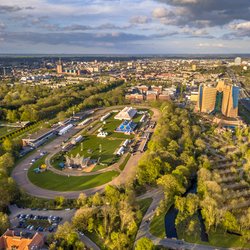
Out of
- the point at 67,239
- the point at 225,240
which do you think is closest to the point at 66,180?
the point at 67,239

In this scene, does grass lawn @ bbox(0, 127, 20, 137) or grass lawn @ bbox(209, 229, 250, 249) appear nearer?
grass lawn @ bbox(209, 229, 250, 249)

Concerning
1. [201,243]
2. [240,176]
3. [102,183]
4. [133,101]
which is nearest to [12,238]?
[102,183]

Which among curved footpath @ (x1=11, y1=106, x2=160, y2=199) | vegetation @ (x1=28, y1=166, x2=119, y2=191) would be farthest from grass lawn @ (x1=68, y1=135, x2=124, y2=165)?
vegetation @ (x1=28, y1=166, x2=119, y2=191)

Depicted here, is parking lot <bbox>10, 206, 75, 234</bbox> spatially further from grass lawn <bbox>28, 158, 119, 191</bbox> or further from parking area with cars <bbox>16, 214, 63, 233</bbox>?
grass lawn <bbox>28, 158, 119, 191</bbox>

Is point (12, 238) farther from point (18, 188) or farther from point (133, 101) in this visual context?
point (133, 101)

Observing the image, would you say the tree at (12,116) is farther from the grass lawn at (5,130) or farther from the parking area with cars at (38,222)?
the parking area with cars at (38,222)

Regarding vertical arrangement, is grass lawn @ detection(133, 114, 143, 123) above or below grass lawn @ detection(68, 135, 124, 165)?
below

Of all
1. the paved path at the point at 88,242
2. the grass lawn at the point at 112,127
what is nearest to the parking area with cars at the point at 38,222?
the paved path at the point at 88,242
